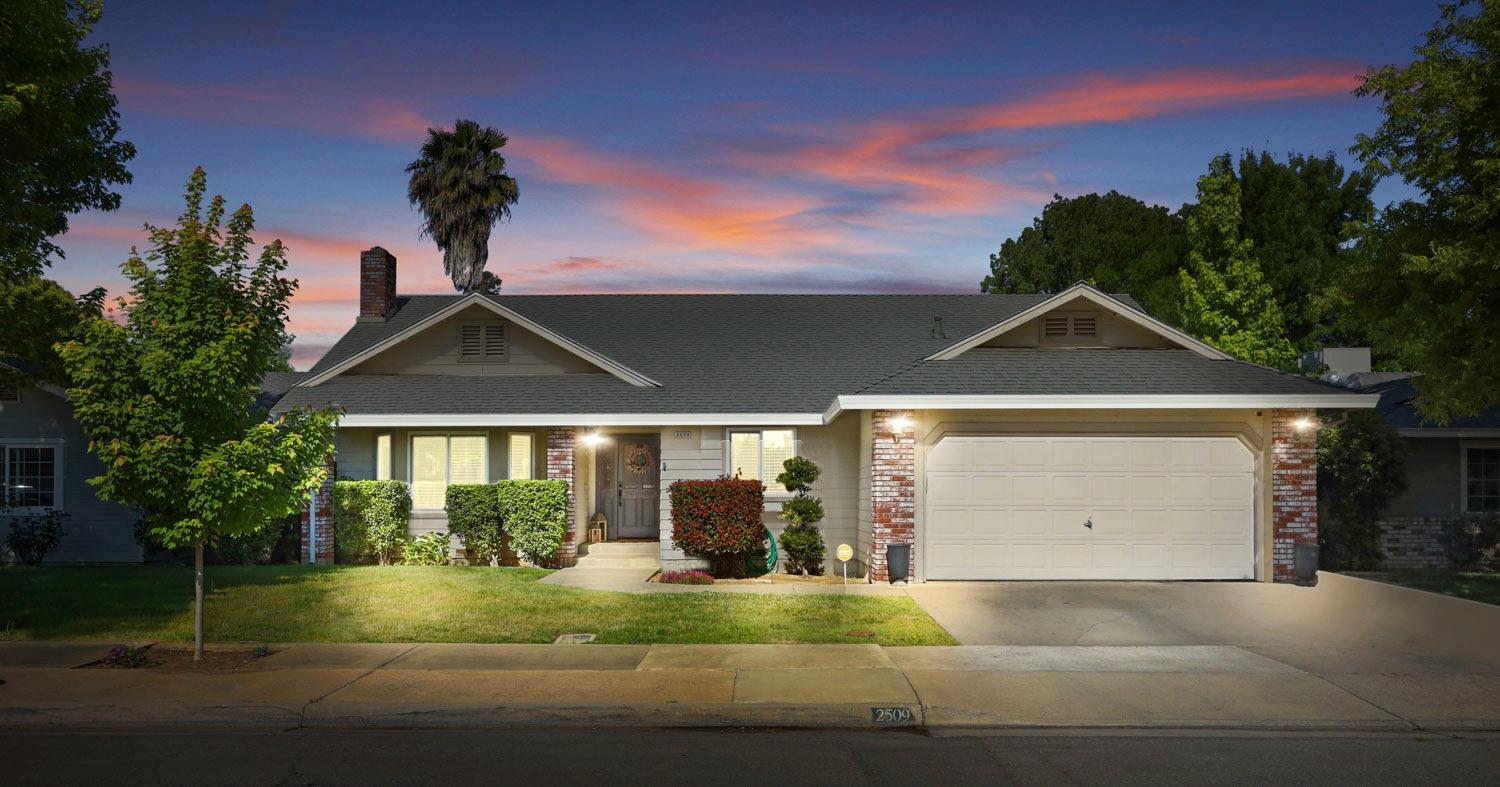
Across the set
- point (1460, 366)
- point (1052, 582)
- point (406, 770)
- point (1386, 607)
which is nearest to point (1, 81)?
point (406, 770)

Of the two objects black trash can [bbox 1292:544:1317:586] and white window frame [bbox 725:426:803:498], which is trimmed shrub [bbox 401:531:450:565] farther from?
black trash can [bbox 1292:544:1317:586]

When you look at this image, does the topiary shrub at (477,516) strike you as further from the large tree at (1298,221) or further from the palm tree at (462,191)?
the large tree at (1298,221)

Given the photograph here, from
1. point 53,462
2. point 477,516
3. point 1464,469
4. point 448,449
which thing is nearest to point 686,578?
point 477,516

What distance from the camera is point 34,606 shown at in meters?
14.2

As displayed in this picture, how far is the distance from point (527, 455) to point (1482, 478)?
19893 mm

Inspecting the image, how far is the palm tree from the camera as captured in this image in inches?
1527

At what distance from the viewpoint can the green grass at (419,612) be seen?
12.1m

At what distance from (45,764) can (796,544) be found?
12283mm

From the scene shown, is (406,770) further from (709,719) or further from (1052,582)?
(1052,582)

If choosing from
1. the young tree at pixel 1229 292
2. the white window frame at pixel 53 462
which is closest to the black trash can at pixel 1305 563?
the young tree at pixel 1229 292

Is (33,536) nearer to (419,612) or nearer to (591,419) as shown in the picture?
(591,419)

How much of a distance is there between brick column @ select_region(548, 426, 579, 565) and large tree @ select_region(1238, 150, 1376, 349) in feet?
102

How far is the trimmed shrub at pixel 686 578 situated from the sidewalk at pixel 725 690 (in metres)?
5.68

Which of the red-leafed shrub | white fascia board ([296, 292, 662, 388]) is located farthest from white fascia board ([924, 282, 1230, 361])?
white fascia board ([296, 292, 662, 388])
